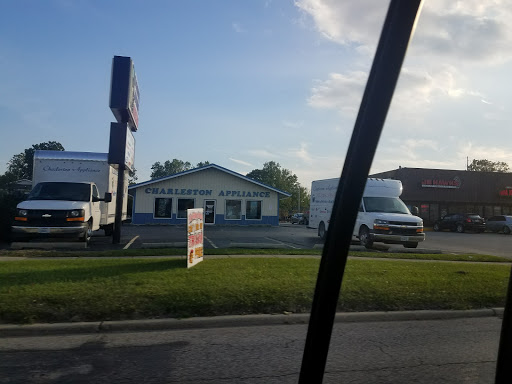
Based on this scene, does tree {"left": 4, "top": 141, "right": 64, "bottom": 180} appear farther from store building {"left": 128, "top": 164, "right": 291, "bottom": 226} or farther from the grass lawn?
the grass lawn

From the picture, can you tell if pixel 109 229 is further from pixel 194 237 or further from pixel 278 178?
pixel 278 178

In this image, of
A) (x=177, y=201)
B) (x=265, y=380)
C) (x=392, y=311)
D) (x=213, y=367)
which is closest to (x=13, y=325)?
(x=213, y=367)

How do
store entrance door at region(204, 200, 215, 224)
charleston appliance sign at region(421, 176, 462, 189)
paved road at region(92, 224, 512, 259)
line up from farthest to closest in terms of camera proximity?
charleston appliance sign at region(421, 176, 462, 189) < store entrance door at region(204, 200, 215, 224) < paved road at region(92, 224, 512, 259)

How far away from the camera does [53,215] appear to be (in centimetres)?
1255

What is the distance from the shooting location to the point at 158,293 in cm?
644

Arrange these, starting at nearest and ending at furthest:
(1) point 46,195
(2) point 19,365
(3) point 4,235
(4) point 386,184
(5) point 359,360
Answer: (2) point 19,365
(5) point 359,360
(1) point 46,195
(3) point 4,235
(4) point 386,184

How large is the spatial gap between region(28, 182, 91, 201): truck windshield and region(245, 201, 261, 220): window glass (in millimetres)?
21858

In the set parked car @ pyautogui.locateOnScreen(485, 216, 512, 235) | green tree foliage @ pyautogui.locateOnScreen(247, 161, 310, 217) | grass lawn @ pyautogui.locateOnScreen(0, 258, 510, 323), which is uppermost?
green tree foliage @ pyautogui.locateOnScreen(247, 161, 310, 217)

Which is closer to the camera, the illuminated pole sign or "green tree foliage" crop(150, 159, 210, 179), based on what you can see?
the illuminated pole sign

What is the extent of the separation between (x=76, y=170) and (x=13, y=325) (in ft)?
34.9

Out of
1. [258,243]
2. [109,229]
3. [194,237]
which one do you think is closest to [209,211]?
[109,229]

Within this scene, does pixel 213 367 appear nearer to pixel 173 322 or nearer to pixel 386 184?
pixel 173 322

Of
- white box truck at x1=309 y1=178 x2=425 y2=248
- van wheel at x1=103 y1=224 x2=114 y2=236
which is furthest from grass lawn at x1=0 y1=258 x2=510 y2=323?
van wheel at x1=103 y1=224 x2=114 y2=236

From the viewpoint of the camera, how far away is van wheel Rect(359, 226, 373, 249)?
15016 mm
